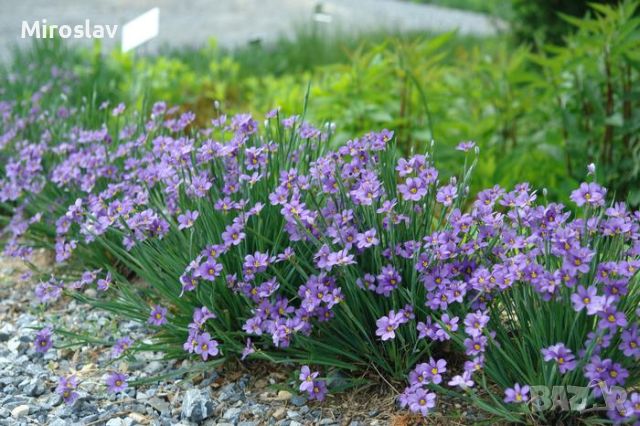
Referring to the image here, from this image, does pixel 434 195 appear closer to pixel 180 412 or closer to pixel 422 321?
pixel 422 321

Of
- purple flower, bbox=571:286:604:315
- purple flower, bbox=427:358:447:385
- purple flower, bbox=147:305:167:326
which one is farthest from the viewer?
purple flower, bbox=147:305:167:326

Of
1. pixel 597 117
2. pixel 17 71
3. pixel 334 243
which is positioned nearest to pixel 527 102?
pixel 597 117

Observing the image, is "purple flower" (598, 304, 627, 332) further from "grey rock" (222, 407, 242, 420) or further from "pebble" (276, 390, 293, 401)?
"grey rock" (222, 407, 242, 420)

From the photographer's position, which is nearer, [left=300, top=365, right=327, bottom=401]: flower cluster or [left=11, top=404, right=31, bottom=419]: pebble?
[left=300, top=365, right=327, bottom=401]: flower cluster

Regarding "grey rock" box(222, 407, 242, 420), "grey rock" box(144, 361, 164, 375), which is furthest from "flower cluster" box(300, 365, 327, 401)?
"grey rock" box(144, 361, 164, 375)

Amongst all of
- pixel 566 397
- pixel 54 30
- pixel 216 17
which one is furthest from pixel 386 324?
pixel 216 17

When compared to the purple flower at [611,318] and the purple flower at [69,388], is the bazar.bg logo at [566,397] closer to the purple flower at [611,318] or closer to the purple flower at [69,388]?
the purple flower at [611,318]

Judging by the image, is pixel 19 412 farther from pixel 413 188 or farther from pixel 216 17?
pixel 216 17
